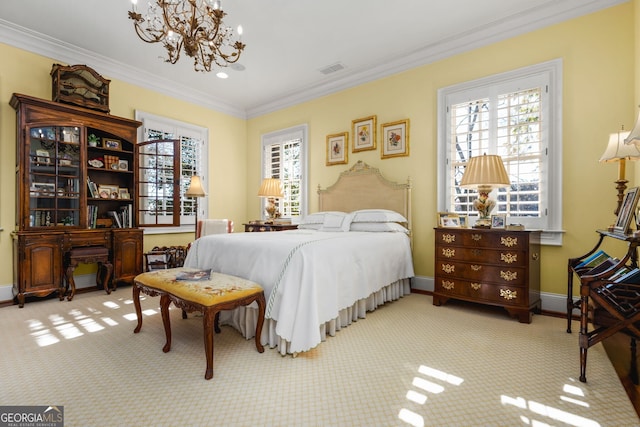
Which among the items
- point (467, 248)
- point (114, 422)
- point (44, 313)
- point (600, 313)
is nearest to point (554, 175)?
point (467, 248)

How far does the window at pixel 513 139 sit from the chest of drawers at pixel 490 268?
425 mm

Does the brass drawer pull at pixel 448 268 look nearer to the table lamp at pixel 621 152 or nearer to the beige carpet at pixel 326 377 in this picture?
the beige carpet at pixel 326 377

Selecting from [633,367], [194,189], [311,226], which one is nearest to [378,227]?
[311,226]

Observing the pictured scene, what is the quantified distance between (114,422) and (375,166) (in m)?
4.00

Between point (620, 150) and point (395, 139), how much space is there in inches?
96.1

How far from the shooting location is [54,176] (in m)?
3.74

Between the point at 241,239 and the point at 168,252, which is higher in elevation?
the point at 241,239

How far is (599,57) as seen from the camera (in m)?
2.98

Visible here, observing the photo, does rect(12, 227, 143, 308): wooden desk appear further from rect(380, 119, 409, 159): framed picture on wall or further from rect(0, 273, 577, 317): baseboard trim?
rect(380, 119, 409, 159): framed picture on wall

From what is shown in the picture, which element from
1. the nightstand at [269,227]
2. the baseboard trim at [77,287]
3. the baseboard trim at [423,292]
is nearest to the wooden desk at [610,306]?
the baseboard trim at [423,292]

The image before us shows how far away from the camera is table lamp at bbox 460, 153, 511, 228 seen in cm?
303

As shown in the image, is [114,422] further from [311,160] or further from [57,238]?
A: [311,160]

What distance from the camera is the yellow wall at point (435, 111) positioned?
2.92 meters

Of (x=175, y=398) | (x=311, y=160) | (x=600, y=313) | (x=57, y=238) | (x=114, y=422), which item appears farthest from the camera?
Answer: (x=311, y=160)
